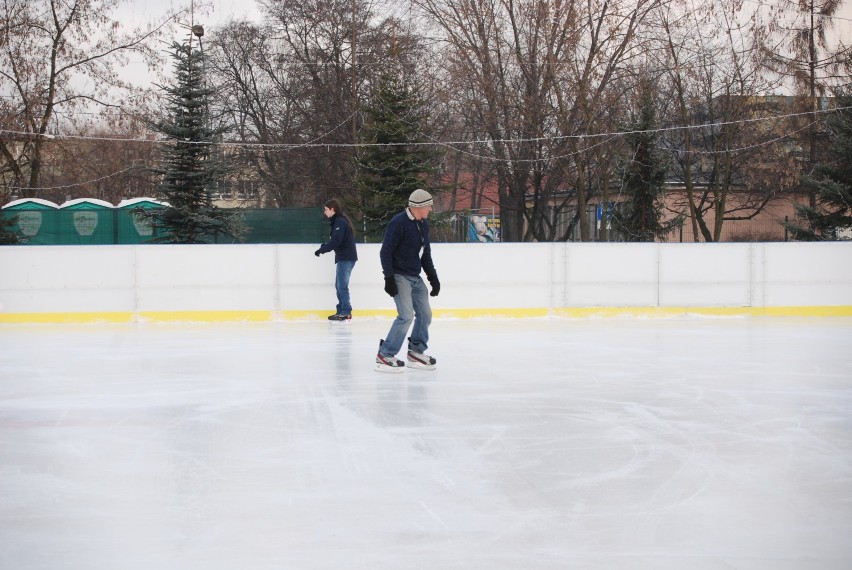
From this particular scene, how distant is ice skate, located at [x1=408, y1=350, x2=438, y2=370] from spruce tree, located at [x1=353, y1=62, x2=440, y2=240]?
15.9 meters

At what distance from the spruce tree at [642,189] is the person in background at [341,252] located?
1630 cm

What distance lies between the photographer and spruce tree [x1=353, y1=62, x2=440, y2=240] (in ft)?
80.4

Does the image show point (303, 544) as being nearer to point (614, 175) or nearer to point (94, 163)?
point (614, 175)

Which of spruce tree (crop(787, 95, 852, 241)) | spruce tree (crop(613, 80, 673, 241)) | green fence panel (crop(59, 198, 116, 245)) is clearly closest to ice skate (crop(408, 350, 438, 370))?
green fence panel (crop(59, 198, 116, 245))

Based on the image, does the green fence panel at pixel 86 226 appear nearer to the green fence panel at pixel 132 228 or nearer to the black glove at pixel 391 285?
the green fence panel at pixel 132 228

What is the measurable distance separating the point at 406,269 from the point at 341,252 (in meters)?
5.12

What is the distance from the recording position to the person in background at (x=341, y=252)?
42.4 feet

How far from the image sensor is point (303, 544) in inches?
136

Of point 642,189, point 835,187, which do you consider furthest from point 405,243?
point 642,189

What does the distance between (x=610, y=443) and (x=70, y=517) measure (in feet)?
8.94

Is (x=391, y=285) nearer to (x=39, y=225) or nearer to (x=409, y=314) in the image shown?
(x=409, y=314)

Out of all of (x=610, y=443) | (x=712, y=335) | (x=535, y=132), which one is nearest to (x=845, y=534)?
(x=610, y=443)

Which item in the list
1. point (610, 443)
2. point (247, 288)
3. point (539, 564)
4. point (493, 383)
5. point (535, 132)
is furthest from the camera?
point (535, 132)

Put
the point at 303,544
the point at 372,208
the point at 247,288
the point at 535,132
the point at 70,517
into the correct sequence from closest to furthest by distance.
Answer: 1. the point at 303,544
2. the point at 70,517
3. the point at 247,288
4. the point at 372,208
5. the point at 535,132
